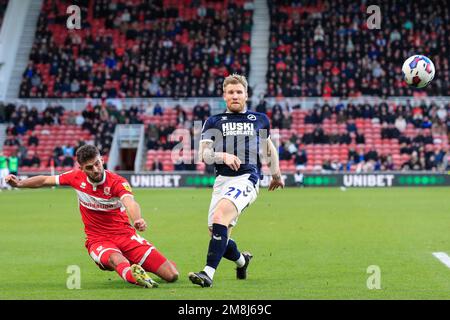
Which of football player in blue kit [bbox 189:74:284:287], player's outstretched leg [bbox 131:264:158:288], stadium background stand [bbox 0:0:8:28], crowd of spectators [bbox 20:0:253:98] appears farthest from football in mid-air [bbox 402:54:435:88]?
stadium background stand [bbox 0:0:8:28]

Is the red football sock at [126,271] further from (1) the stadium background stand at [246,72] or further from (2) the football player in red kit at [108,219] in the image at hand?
(1) the stadium background stand at [246,72]

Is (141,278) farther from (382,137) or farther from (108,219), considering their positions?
(382,137)

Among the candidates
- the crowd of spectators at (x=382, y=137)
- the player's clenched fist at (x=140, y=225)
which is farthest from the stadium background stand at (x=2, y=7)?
the player's clenched fist at (x=140, y=225)

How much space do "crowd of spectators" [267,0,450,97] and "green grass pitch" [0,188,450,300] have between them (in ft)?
55.6

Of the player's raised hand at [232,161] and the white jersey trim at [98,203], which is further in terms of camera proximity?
the white jersey trim at [98,203]

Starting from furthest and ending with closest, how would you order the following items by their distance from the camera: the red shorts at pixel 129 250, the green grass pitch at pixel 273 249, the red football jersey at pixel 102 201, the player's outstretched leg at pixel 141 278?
1. the red shorts at pixel 129 250
2. the red football jersey at pixel 102 201
3. the player's outstretched leg at pixel 141 278
4. the green grass pitch at pixel 273 249

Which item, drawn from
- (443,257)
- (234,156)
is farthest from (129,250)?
(443,257)

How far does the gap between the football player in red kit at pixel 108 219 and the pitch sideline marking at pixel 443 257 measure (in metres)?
3.93

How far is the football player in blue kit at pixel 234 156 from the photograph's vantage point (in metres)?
10.0

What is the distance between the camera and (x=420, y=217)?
848 inches

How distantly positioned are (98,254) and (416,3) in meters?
41.3

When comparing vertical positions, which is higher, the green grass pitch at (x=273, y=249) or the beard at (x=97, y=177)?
the beard at (x=97, y=177)

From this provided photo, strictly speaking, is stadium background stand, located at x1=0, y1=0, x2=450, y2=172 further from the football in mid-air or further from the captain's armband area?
the captain's armband area

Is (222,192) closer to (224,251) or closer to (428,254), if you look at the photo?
(224,251)
